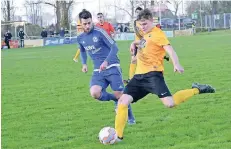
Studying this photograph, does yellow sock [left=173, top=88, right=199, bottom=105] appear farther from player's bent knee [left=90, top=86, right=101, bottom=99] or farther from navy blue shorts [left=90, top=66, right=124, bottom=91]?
player's bent knee [left=90, top=86, right=101, bottom=99]

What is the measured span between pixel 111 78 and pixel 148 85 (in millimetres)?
1111

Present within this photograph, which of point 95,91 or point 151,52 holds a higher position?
point 151,52

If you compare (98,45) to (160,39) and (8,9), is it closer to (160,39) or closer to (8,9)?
(160,39)

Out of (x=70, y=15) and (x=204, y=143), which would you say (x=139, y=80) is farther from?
(x=70, y=15)

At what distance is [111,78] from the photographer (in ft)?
26.5

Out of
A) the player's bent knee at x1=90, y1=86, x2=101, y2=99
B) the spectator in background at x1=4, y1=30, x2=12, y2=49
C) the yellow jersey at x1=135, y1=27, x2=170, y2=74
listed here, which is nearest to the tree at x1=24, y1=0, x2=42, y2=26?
the spectator in background at x1=4, y1=30, x2=12, y2=49

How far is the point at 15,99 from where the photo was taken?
39.7ft

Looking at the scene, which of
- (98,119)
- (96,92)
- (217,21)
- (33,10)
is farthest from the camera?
(217,21)

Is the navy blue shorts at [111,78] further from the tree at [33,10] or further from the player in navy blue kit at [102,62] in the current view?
the tree at [33,10]

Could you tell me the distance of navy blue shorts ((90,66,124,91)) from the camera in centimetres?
805

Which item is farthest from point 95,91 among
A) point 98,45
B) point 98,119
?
point 98,119

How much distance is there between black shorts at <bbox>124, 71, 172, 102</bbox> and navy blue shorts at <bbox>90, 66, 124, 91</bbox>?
876mm

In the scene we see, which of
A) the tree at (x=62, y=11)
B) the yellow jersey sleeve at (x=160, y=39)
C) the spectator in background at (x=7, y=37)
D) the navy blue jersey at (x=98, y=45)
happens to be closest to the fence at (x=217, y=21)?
the tree at (x=62, y=11)

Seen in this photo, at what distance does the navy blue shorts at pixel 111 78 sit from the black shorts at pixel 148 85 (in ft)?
2.87
